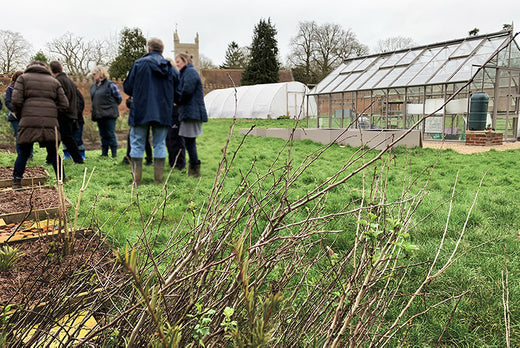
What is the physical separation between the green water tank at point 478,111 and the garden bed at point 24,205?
39.6 feet

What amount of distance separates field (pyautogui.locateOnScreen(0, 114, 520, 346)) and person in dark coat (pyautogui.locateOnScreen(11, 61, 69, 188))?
738mm

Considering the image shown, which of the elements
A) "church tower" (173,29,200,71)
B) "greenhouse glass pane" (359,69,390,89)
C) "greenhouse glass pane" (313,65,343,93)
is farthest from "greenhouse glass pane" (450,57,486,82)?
"church tower" (173,29,200,71)

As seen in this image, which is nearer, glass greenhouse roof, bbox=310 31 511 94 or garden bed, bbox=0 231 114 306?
garden bed, bbox=0 231 114 306

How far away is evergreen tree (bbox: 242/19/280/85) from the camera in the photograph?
39.2 metres

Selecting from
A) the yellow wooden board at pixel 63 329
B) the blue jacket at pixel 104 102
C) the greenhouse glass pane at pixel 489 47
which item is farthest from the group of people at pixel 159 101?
the greenhouse glass pane at pixel 489 47

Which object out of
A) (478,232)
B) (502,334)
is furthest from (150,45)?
(502,334)

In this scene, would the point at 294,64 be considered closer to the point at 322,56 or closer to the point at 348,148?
the point at 322,56

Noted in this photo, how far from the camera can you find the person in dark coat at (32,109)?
4.99 m

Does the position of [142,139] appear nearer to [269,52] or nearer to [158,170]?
[158,170]

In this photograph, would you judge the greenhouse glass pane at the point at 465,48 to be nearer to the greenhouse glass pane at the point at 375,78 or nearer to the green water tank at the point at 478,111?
the green water tank at the point at 478,111

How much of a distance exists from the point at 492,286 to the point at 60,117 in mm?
6758

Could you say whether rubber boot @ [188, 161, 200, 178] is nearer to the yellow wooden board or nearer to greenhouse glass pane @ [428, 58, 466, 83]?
the yellow wooden board

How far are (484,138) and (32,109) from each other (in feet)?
39.7

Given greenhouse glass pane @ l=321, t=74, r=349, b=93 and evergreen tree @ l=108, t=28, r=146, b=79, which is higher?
evergreen tree @ l=108, t=28, r=146, b=79
